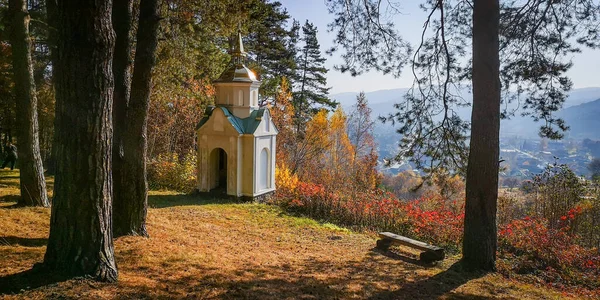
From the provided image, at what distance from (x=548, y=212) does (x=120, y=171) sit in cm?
1041

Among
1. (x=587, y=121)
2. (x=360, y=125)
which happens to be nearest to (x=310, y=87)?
(x=360, y=125)

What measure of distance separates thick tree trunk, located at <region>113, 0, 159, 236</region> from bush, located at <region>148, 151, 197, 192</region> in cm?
840

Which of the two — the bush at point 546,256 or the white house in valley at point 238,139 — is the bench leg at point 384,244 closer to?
the bush at point 546,256

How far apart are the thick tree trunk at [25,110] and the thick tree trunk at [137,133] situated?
A: 2.77 meters

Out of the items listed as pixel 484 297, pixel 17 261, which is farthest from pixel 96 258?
pixel 484 297

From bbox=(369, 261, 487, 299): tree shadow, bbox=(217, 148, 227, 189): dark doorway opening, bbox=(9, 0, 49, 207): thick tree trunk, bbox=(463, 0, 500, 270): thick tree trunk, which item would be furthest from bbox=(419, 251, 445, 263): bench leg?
bbox=(217, 148, 227, 189): dark doorway opening

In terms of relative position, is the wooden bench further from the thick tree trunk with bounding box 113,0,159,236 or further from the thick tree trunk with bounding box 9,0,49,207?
the thick tree trunk with bounding box 9,0,49,207

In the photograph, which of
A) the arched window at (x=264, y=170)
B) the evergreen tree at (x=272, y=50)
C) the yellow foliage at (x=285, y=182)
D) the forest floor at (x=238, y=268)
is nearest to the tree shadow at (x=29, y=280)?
the forest floor at (x=238, y=268)

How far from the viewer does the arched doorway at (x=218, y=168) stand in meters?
13.9

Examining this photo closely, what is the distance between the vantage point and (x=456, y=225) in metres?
9.62

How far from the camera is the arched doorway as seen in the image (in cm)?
1385

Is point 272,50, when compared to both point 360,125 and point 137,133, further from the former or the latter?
point 137,133

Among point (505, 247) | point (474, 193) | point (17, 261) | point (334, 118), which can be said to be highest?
point (334, 118)

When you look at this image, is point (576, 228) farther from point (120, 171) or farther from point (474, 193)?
point (120, 171)
